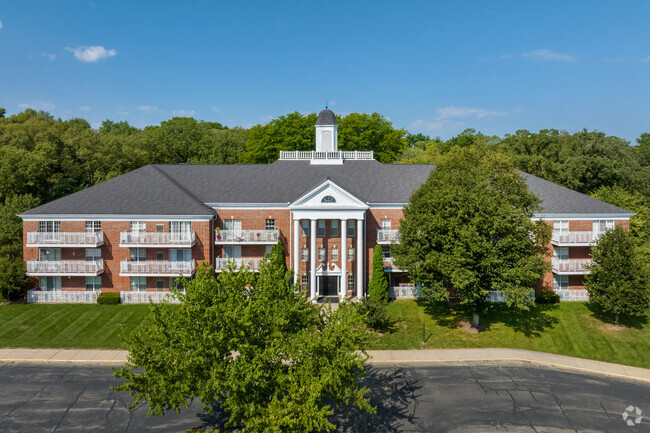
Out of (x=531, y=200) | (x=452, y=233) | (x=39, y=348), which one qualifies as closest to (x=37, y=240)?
(x=39, y=348)

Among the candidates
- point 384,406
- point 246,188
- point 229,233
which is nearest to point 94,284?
point 229,233

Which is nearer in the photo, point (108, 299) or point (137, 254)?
point (108, 299)

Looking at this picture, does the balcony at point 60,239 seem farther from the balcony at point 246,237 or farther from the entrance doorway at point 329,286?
the entrance doorway at point 329,286

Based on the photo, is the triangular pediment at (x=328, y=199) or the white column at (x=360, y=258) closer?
the triangular pediment at (x=328, y=199)

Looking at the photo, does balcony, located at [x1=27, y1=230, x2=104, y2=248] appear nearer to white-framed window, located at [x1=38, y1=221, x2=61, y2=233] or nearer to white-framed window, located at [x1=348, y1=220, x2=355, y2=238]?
white-framed window, located at [x1=38, y1=221, x2=61, y2=233]

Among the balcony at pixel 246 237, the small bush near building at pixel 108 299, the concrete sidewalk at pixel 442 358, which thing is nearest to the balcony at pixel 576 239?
the concrete sidewalk at pixel 442 358

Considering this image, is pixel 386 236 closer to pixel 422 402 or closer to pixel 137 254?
pixel 422 402

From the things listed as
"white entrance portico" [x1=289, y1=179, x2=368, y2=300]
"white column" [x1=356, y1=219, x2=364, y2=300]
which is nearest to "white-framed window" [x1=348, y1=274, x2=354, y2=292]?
"white entrance portico" [x1=289, y1=179, x2=368, y2=300]

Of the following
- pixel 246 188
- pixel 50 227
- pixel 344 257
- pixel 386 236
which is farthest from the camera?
pixel 246 188
